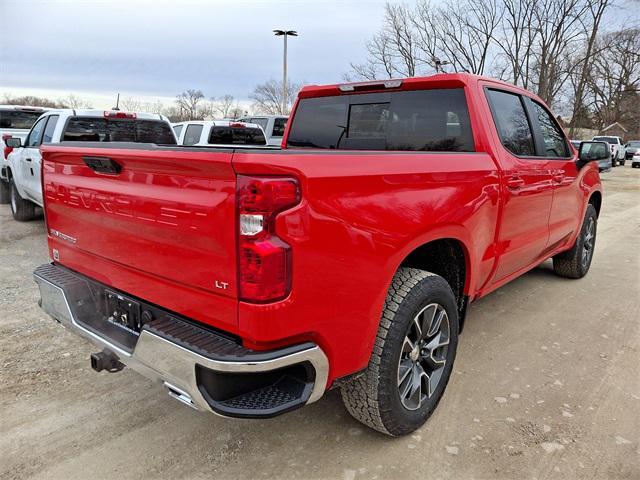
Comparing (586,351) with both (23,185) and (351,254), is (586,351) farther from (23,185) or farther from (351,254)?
(23,185)

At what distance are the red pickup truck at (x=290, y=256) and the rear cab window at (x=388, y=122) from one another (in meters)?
0.02

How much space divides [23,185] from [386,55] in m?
29.3

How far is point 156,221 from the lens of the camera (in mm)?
2111

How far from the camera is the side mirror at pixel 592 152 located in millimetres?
4672

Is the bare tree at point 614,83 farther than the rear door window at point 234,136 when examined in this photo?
Yes

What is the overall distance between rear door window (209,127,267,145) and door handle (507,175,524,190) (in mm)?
7936

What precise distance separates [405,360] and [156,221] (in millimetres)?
1465

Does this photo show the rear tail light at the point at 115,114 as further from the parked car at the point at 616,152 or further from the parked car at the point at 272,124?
the parked car at the point at 616,152

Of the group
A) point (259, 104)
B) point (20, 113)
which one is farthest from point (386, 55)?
point (20, 113)

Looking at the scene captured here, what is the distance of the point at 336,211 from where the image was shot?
1.97 m

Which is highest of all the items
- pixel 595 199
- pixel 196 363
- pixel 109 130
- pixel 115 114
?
pixel 115 114

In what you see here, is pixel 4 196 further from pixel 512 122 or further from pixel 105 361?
pixel 512 122

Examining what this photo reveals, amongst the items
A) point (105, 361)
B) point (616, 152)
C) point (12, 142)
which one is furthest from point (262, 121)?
point (616, 152)

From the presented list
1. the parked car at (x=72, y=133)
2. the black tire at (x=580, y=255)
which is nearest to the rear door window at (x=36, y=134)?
the parked car at (x=72, y=133)
